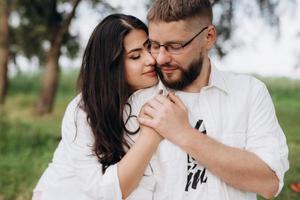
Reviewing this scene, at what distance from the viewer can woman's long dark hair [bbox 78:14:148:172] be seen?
9.39ft

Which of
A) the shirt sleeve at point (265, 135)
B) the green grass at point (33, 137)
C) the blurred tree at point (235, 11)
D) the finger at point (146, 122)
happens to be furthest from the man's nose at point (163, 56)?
the blurred tree at point (235, 11)

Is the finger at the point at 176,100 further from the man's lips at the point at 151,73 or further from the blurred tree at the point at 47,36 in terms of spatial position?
the blurred tree at the point at 47,36

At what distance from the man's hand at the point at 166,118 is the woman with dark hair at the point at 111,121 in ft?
0.14

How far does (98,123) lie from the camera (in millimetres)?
2879

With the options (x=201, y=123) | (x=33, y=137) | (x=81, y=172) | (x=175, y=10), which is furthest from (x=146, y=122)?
(x=33, y=137)

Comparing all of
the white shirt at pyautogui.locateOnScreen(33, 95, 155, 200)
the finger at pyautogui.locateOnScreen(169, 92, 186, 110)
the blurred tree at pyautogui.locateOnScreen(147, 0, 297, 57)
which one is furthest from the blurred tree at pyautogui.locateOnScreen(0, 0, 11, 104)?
the finger at pyautogui.locateOnScreen(169, 92, 186, 110)

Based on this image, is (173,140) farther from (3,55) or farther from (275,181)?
(3,55)

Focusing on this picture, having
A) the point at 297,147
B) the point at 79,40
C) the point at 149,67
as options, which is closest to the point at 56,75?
the point at 79,40

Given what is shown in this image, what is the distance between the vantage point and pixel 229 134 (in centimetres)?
279

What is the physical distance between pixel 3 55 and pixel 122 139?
11.4 metres

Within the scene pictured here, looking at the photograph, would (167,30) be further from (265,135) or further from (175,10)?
(265,135)

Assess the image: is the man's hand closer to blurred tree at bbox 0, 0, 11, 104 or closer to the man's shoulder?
the man's shoulder

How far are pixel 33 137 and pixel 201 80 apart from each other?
6.40 metres

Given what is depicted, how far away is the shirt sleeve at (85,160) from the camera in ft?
8.88
